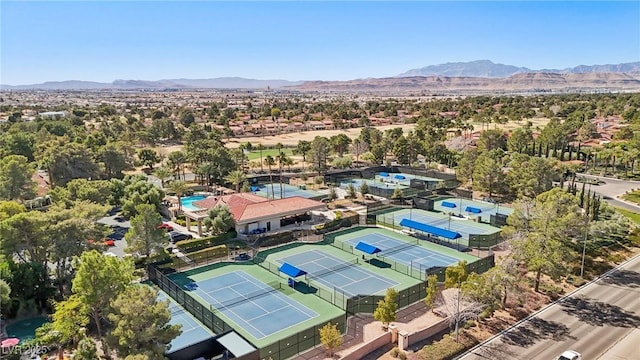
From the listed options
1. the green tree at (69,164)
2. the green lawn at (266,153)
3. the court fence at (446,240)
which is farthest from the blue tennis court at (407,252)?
the green lawn at (266,153)

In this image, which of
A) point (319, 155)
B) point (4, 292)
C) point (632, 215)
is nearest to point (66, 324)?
point (4, 292)

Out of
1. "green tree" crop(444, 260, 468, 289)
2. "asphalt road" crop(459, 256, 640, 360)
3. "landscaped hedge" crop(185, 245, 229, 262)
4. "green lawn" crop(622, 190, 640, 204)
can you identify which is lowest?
"green lawn" crop(622, 190, 640, 204)

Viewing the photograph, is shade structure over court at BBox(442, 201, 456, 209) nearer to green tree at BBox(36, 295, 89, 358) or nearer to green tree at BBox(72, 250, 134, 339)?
green tree at BBox(72, 250, 134, 339)

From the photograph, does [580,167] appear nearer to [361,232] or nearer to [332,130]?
[361,232]

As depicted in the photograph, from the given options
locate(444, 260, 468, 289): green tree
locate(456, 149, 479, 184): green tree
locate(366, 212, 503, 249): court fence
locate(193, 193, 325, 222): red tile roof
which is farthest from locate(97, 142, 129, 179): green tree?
locate(444, 260, 468, 289): green tree

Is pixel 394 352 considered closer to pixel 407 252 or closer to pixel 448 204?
pixel 407 252

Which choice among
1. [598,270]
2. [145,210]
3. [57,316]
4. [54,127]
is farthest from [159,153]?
[598,270]
